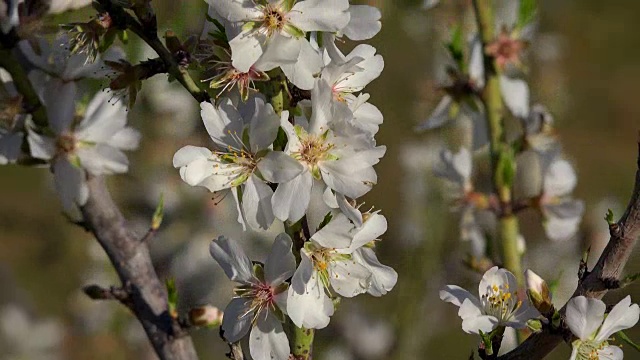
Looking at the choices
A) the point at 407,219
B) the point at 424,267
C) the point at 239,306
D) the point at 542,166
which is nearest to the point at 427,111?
the point at 407,219

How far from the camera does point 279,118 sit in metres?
1.25

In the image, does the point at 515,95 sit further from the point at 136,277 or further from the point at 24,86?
the point at 24,86

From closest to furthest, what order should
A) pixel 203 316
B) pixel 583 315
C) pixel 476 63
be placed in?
pixel 583 315
pixel 203 316
pixel 476 63

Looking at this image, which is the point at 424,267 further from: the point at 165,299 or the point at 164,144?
the point at 165,299

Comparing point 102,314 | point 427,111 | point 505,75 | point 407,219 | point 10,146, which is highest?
point 10,146

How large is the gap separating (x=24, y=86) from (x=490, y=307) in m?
1.08

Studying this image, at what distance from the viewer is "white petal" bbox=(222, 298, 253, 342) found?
130cm

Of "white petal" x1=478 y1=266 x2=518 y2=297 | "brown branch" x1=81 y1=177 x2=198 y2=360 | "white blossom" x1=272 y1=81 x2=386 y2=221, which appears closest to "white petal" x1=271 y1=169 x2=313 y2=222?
"white blossom" x1=272 y1=81 x2=386 y2=221

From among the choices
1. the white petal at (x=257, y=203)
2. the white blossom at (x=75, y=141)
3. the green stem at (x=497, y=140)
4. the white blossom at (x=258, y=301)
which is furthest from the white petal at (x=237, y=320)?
the green stem at (x=497, y=140)

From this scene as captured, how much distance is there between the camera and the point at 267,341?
4.26ft

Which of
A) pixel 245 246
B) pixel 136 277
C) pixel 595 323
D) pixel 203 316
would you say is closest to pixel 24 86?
pixel 136 277

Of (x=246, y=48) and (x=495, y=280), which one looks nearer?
(x=246, y=48)

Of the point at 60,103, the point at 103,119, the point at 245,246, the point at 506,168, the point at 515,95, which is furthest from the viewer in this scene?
the point at 245,246

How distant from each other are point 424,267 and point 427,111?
5.34ft
